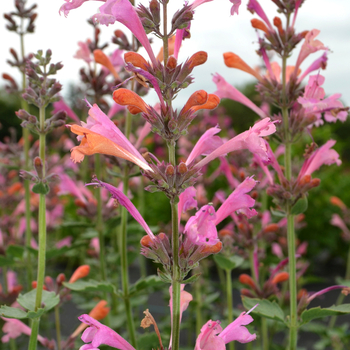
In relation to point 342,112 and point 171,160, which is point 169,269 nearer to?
point 171,160

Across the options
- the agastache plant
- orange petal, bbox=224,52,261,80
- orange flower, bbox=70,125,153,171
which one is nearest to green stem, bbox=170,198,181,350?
the agastache plant

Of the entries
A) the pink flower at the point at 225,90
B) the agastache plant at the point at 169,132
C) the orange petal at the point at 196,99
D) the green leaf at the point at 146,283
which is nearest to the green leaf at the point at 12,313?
the green leaf at the point at 146,283

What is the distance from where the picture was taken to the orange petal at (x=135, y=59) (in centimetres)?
136

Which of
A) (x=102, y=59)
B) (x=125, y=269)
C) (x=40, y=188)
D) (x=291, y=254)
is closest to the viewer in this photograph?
(x=40, y=188)

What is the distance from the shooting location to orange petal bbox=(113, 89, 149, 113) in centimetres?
137

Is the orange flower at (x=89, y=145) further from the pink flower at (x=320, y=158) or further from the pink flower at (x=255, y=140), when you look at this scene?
the pink flower at (x=320, y=158)

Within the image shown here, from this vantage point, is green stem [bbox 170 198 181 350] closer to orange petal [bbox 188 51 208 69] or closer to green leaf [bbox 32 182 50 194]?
orange petal [bbox 188 51 208 69]

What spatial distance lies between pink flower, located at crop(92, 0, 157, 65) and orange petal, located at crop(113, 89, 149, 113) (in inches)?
5.8

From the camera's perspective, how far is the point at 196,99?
4.47 ft

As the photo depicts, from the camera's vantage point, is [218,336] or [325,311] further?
[325,311]

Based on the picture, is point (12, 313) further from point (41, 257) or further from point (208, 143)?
point (208, 143)

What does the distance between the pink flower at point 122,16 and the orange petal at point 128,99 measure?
0.49ft

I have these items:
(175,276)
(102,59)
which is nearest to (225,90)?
(102,59)

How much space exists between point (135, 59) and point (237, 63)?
1.14 m
